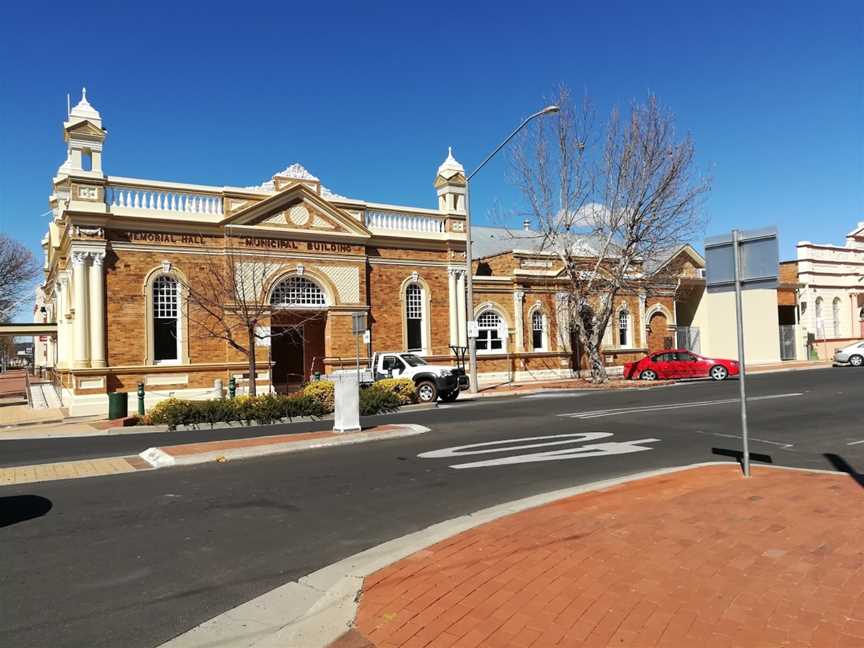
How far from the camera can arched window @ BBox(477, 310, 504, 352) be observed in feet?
101

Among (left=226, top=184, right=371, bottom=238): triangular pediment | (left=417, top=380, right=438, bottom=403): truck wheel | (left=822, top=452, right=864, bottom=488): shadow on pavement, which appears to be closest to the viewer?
(left=822, top=452, right=864, bottom=488): shadow on pavement

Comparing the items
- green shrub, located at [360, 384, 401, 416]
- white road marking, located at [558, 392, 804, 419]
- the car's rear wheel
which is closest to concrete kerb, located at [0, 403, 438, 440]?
green shrub, located at [360, 384, 401, 416]

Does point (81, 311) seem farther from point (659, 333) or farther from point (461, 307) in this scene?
point (659, 333)

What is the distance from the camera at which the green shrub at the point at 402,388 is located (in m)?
20.1

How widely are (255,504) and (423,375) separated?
1423cm

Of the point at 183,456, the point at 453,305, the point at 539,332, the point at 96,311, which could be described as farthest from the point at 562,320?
the point at 183,456

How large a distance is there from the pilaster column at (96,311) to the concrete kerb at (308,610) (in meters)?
19.3

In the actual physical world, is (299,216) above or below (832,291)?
above

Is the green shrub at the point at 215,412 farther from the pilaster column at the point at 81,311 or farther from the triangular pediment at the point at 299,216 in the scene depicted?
the triangular pediment at the point at 299,216

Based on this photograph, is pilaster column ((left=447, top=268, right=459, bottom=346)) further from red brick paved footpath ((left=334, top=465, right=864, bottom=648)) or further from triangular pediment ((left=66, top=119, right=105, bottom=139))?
red brick paved footpath ((left=334, top=465, right=864, bottom=648))

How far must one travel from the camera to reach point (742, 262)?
25.1 feet

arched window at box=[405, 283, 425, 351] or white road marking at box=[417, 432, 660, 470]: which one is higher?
arched window at box=[405, 283, 425, 351]

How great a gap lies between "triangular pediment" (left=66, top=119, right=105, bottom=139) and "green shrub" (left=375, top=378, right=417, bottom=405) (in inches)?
510

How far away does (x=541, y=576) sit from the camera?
4703mm
